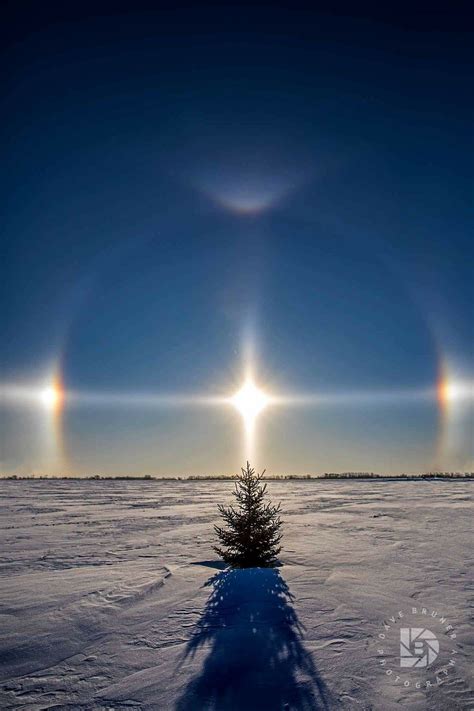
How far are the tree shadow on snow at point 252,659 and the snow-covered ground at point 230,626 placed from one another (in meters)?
0.02

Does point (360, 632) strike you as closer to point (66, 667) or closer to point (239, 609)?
point (239, 609)

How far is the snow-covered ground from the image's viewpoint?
3.33 meters

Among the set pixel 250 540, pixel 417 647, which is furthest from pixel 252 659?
pixel 250 540

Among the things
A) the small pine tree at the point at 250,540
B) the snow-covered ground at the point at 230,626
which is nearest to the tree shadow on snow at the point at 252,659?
the snow-covered ground at the point at 230,626

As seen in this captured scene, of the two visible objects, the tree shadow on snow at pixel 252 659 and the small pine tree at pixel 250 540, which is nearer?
the tree shadow on snow at pixel 252 659

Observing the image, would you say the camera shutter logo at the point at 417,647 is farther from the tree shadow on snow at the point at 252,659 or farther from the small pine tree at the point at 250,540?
the small pine tree at the point at 250,540

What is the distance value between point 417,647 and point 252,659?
6.06ft

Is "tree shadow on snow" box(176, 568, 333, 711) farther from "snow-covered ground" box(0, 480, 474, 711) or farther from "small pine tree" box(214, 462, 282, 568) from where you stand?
"small pine tree" box(214, 462, 282, 568)

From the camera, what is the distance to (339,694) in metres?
3.28

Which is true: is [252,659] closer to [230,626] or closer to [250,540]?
[230,626]

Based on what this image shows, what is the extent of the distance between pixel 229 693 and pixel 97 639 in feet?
6.30

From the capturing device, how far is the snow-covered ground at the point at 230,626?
3334 millimetres

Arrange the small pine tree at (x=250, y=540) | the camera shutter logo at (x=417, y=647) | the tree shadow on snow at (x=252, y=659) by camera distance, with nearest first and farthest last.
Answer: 1. the tree shadow on snow at (x=252, y=659)
2. the camera shutter logo at (x=417, y=647)
3. the small pine tree at (x=250, y=540)

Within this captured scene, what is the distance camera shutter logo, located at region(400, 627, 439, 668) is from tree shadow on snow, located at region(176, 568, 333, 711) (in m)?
1.06
